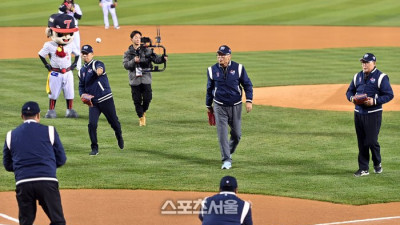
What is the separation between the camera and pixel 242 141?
19.4 meters

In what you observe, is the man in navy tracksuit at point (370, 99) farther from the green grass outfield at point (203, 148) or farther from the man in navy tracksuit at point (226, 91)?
the man in navy tracksuit at point (226, 91)

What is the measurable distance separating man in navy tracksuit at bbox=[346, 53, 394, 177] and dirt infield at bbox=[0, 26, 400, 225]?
1.93 meters

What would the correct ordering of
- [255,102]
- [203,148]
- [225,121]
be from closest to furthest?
1. [225,121]
2. [203,148]
3. [255,102]

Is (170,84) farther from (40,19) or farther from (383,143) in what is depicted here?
(40,19)

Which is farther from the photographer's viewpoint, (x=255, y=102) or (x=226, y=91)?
(x=255, y=102)

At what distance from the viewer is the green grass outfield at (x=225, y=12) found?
50.2 metres

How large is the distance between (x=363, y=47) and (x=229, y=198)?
1251 inches

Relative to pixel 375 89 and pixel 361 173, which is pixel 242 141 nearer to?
pixel 361 173

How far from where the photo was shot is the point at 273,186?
49.8 feet

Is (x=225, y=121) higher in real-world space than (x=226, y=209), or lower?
higher

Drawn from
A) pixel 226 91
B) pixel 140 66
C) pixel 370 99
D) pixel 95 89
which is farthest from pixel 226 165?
pixel 140 66

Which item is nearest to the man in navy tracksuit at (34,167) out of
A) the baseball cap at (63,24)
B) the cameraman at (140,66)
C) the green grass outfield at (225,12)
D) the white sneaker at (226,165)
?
the white sneaker at (226,165)

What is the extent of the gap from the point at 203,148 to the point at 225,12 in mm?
35813

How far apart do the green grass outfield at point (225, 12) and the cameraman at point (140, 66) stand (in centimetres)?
2866
